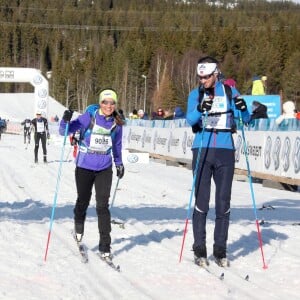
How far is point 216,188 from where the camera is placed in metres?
6.45

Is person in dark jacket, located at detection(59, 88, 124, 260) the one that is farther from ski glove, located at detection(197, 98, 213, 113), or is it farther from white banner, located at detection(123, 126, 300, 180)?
white banner, located at detection(123, 126, 300, 180)

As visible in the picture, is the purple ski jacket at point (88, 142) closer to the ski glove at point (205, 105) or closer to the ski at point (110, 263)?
the ski at point (110, 263)

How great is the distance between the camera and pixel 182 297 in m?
5.42

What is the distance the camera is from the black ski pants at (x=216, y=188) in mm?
6398

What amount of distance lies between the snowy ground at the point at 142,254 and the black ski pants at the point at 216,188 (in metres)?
0.34

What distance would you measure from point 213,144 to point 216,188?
412mm

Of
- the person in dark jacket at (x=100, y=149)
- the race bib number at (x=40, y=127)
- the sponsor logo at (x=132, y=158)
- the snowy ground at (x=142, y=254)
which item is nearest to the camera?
the snowy ground at (x=142, y=254)

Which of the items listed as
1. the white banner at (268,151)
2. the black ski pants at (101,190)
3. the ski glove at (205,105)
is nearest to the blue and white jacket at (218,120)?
the ski glove at (205,105)

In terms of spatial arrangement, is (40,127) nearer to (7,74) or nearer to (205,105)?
(205,105)

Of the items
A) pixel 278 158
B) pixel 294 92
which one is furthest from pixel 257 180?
pixel 294 92

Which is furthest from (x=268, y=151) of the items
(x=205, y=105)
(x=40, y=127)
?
(x=205, y=105)

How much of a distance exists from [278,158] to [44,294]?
1089cm

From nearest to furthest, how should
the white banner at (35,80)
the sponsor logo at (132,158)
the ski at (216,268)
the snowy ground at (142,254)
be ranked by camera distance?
the snowy ground at (142,254), the ski at (216,268), the sponsor logo at (132,158), the white banner at (35,80)

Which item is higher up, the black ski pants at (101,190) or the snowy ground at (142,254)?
the black ski pants at (101,190)
